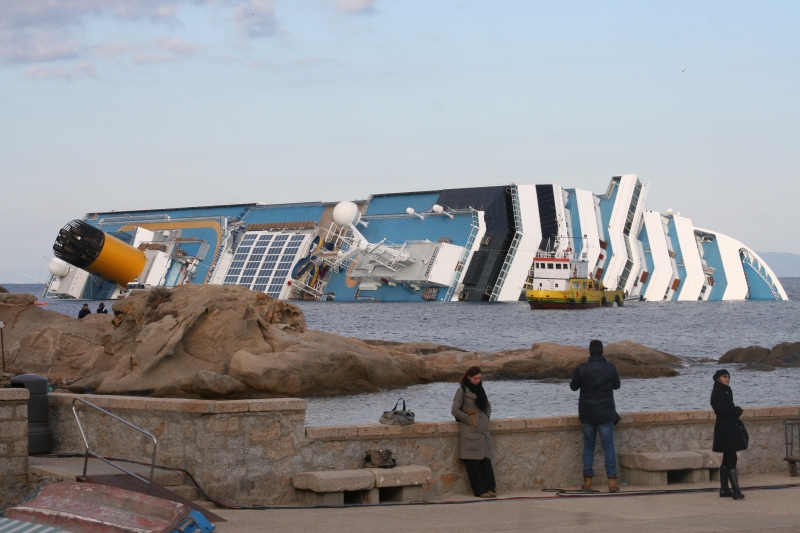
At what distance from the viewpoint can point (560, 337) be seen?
46594mm

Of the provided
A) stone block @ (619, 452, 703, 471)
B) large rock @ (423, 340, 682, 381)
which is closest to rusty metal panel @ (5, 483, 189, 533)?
stone block @ (619, 452, 703, 471)

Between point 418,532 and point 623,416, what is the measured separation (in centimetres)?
327

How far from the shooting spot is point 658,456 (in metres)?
9.73

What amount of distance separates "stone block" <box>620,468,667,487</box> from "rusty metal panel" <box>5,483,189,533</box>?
463cm

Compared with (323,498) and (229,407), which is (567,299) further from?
(229,407)

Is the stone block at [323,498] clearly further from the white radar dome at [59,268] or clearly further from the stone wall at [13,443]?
the white radar dome at [59,268]

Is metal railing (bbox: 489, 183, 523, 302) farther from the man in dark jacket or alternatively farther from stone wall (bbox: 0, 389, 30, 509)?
stone wall (bbox: 0, 389, 30, 509)

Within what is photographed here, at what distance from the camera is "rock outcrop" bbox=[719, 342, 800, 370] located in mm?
32656

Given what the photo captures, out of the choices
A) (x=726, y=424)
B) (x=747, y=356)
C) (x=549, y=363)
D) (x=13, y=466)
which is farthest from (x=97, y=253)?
(x=726, y=424)

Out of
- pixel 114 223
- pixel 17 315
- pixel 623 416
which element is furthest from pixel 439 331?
pixel 114 223

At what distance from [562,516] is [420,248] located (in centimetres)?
6082

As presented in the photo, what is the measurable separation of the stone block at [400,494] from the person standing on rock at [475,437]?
0.60 m

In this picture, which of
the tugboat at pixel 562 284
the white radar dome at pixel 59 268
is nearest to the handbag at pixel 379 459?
the tugboat at pixel 562 284

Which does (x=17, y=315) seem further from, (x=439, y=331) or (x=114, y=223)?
(x=114, y=223)
